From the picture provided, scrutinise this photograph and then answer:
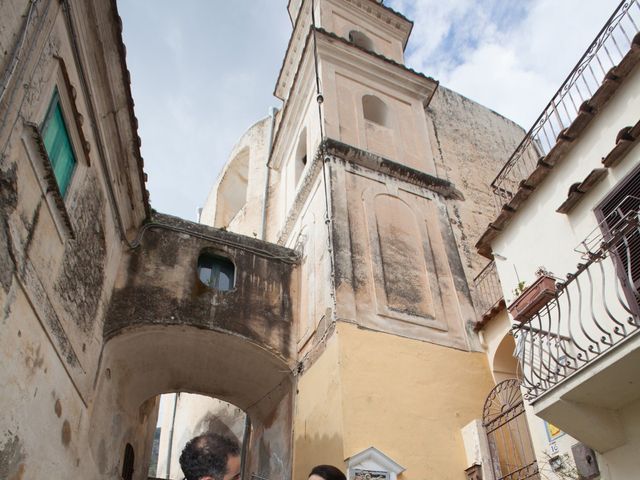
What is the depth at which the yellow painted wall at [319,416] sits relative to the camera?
8.01 m

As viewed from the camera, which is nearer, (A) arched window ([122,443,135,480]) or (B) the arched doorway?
(B) the arched doorway

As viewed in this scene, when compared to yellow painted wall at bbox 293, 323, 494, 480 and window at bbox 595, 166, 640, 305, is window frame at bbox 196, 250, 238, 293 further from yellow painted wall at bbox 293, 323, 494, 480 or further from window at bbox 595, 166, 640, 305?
window at bbox 595, 166, 640, 305

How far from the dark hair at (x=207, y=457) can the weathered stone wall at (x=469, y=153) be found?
29.5ft

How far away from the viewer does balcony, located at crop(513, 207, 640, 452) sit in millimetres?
5316

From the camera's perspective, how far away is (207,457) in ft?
10.3

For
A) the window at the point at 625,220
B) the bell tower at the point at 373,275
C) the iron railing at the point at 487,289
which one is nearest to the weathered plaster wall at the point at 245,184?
the bell tower at the point at 373,275

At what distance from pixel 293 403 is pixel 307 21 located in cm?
1174

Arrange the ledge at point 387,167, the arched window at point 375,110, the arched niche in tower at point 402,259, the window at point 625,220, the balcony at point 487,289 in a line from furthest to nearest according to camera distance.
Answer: the arched window at point 375,110 < the ledge at point 387,167 < the balcony at point 487,289 < the arched niche in tower at point 402,259 < the window at point 625,220

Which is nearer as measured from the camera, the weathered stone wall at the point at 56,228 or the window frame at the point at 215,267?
the weathered stone wall at the point at 56,228

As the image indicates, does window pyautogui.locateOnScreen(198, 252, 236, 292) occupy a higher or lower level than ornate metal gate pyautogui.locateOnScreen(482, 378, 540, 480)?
higher

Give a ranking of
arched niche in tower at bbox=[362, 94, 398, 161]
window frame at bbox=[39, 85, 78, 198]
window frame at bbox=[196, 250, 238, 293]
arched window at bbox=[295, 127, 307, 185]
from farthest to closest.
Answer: arched window at bbox=[295, 127, 307, 185], arched niche in tower at bbox=[362, 94, 398, 161], window frame at bbox=[196, 250, 238, 293], window frame at bbox=[39, 85, 78, 198]

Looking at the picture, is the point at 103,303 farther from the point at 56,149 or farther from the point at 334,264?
the point at 334,264

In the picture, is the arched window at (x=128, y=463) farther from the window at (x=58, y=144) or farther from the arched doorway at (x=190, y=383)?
the window at (x=58, y=144)

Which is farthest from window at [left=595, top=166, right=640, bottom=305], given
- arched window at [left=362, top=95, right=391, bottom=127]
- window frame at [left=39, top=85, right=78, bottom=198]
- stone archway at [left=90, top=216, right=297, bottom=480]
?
arched window at [left=362, top=95, right=391, bottom=127]
